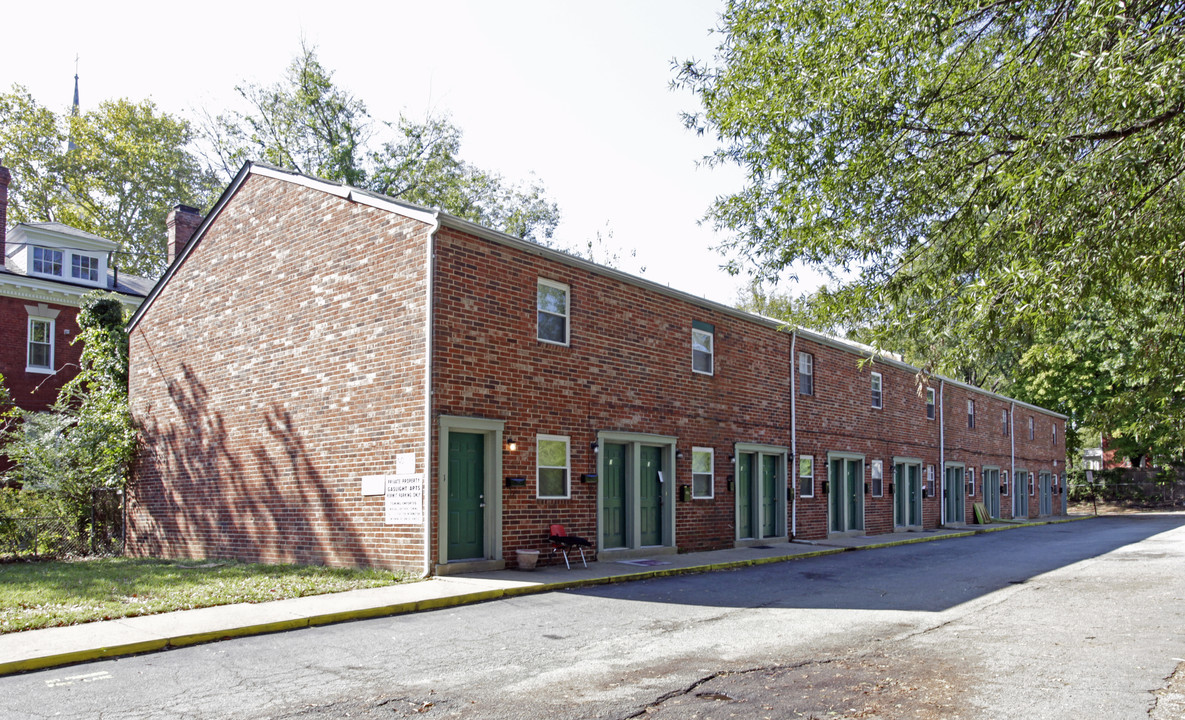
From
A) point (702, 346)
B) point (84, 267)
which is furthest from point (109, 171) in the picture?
point (702, 346)

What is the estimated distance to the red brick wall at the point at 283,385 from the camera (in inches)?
553

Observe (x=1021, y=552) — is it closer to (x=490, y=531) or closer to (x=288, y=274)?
(x=490, y=531)

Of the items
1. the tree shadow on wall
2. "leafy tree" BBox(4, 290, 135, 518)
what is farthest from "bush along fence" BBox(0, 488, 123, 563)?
the tree shadow on wall

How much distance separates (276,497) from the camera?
16.0 m

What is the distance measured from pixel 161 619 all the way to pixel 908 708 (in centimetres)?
781

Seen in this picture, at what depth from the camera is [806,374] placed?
77.8 ft

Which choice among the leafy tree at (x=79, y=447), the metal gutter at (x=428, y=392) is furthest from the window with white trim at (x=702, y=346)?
the leafy tree at (x=79, y=447)

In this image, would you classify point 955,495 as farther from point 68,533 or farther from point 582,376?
point 68,533

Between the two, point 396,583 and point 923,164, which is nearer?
point 923,164

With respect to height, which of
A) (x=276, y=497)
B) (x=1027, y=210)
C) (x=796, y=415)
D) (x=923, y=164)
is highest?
(x=923, y=164)

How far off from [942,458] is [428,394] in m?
24.1

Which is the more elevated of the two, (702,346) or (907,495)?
(702,346)

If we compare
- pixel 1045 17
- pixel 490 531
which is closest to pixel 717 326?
pixel 490 531

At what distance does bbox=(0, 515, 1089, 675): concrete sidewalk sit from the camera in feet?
26.5
